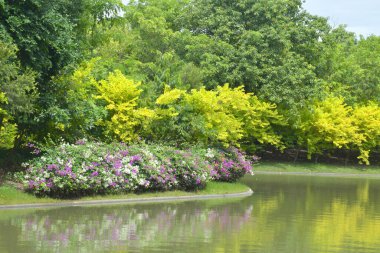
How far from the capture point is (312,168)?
171 feet

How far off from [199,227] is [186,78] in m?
19.0

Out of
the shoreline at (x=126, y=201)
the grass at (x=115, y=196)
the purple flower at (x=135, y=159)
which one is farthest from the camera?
the purple flower at (x=135, y=159)

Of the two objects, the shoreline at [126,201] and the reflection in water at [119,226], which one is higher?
the shoreline at [126,201]

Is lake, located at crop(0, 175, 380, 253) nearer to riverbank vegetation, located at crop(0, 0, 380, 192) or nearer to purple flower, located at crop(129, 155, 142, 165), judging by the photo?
purple flower, located at crop(129, 155, 142, 165)

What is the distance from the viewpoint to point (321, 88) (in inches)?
1941

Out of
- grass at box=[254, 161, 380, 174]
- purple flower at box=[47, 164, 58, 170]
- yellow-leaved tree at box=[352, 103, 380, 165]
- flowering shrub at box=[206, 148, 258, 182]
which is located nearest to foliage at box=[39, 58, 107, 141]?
purple flower at box=[47, 164, 58, 170]

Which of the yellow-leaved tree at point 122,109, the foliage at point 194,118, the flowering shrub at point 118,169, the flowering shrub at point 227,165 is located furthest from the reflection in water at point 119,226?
the foliage at point 194,118

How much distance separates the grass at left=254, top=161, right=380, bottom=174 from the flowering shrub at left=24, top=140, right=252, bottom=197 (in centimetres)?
1997

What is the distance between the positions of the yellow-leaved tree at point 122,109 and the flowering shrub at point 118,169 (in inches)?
81.8

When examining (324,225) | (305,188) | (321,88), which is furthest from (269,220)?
(321,88)

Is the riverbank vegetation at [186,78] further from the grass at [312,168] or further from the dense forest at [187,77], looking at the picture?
the grass at [312,168]

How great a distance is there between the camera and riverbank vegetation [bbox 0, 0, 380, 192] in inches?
889

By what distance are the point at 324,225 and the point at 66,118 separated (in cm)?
929

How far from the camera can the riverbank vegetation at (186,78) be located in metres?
22.6
